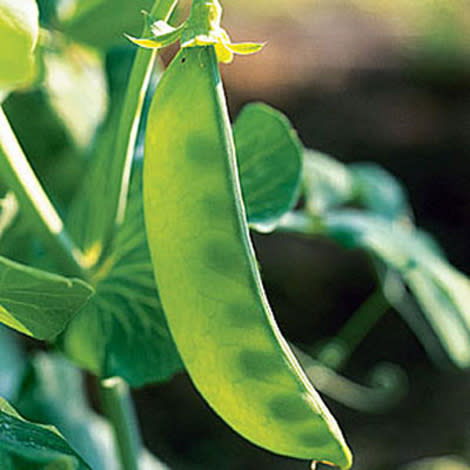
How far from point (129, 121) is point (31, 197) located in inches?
2.8

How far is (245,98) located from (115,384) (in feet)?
8.15

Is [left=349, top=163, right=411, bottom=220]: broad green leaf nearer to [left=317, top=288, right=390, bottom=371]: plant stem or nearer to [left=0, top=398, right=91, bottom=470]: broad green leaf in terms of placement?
[left=0, top=398, right=91, bottom=470]: broad green leaf

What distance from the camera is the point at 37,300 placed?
1.13ft

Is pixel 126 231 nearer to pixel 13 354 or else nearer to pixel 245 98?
pixel 13 354

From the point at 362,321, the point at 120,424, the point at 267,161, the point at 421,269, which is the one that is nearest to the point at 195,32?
the point at 267,161

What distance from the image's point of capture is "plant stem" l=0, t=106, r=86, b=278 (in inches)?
15.9

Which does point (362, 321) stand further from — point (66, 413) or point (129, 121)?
point (129, 121)

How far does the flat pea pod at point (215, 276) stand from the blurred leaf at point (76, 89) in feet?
1.26

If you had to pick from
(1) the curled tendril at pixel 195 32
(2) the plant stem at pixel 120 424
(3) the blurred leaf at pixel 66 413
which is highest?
(1) the curled tendril at pixel 195 32

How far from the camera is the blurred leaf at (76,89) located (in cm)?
72

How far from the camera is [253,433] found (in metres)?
0.37

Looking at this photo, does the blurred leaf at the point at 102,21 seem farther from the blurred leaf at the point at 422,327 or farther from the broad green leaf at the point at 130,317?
the blurred leaf at the point at 422,327

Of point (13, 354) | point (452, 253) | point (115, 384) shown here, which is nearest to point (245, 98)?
point (452, 253)

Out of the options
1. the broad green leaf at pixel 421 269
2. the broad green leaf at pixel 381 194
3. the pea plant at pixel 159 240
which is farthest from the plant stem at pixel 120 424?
the broad green leaf at pixel 381 194
